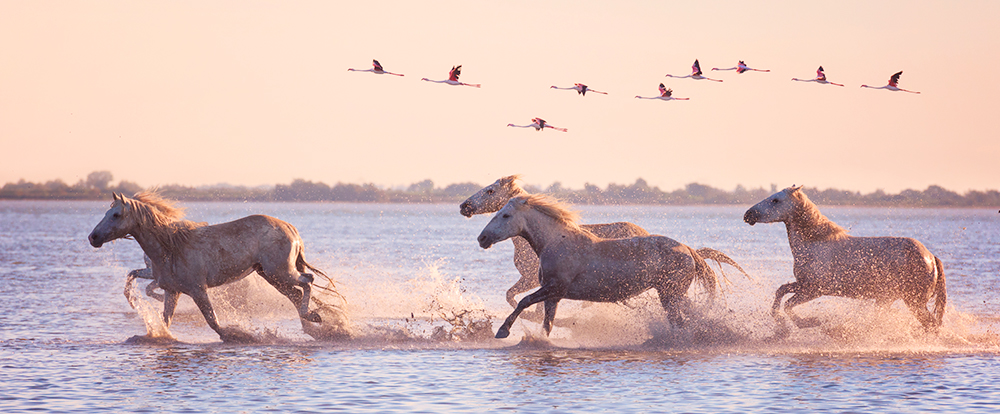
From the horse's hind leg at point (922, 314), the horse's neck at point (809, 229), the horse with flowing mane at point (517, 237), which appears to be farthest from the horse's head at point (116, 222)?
the horse's hind leg at point (922, 314)

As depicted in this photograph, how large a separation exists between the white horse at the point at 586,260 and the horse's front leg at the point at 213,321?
3.25 m

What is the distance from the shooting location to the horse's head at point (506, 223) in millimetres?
12375

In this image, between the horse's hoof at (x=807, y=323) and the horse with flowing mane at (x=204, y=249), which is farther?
the horse's hoof at (x=807, y=323)

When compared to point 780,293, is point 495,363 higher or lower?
lower

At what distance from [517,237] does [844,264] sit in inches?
165

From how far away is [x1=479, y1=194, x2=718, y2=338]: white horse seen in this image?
1254cm

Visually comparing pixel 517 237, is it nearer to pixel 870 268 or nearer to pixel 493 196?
pixel 493 196

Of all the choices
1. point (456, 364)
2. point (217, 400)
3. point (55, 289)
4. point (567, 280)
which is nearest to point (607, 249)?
point (567, 280)

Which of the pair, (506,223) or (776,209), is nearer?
(506,223)

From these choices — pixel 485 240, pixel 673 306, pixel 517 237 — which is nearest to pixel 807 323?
pixel 673 306

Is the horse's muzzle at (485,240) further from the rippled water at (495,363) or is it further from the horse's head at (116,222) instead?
the horse's head at (116,222)

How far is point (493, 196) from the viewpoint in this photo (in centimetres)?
1444

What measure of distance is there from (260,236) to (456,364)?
10.1ft

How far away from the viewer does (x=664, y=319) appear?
43.5 feet
